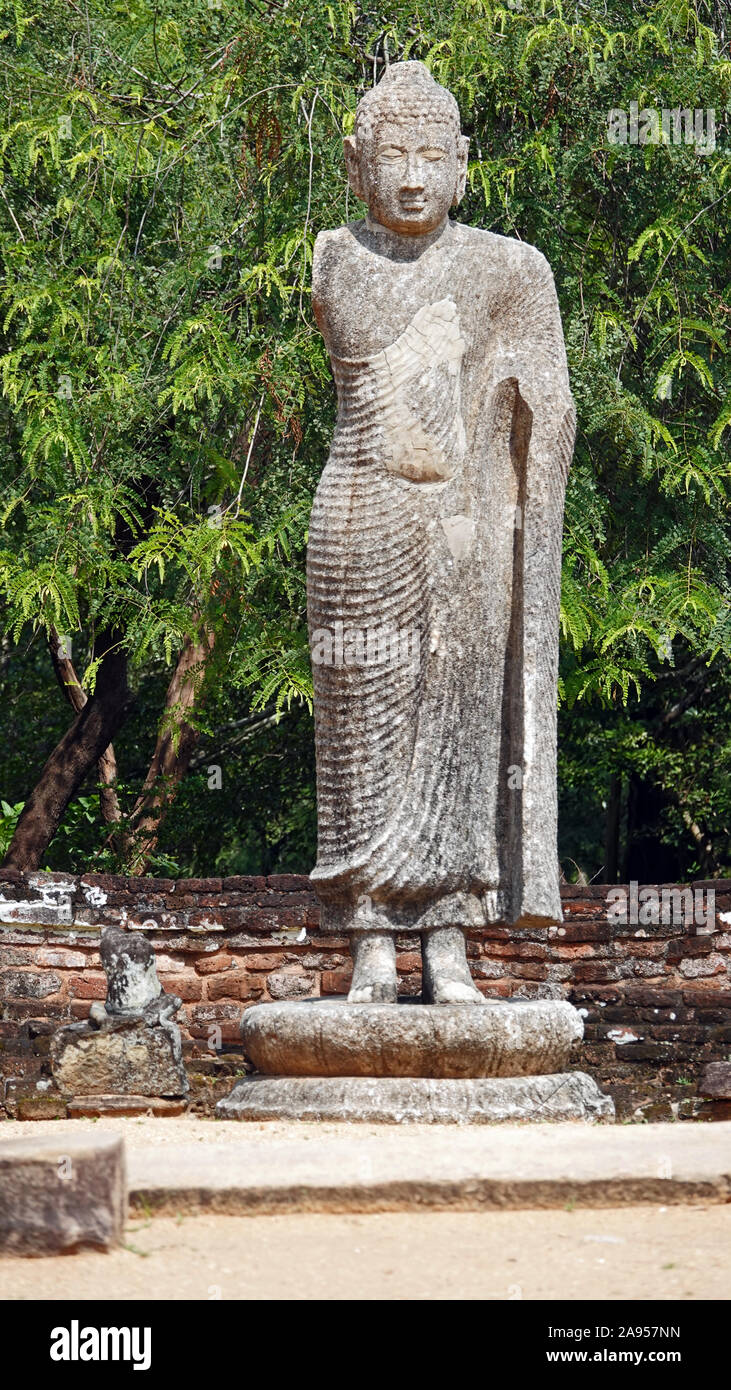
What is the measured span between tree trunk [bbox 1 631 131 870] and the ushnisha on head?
217 inches

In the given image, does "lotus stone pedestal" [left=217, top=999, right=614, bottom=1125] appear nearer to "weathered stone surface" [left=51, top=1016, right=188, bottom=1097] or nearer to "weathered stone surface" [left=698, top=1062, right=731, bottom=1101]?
"weathered stone surface" [left=698, top=1062, right=731, bottom=1101]

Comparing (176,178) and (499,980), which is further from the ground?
(176,178)

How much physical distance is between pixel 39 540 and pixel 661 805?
16.5 feet

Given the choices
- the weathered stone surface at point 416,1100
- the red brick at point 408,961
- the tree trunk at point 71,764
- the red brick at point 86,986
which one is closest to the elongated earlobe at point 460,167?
the weathered stone surface at point 416,1100

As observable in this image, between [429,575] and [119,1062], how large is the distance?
99.6 inches

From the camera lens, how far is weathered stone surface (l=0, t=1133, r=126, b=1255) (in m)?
3.41

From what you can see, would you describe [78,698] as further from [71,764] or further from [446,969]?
[446,969]

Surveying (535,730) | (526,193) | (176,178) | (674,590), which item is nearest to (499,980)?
(674,590)

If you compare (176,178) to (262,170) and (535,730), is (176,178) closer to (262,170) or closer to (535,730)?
(262,170)

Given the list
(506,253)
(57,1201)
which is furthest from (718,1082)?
(57,1201)

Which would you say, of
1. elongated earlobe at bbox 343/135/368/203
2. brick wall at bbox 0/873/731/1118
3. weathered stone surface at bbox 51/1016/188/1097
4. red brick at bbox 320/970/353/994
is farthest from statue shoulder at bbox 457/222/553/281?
A: red brick at bbox 320/970/353/994

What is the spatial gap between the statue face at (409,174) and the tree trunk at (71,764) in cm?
552

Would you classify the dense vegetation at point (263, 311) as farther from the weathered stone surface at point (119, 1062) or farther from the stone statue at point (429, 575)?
the stone statue at point (429, 575)

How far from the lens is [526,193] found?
31.8 feet
